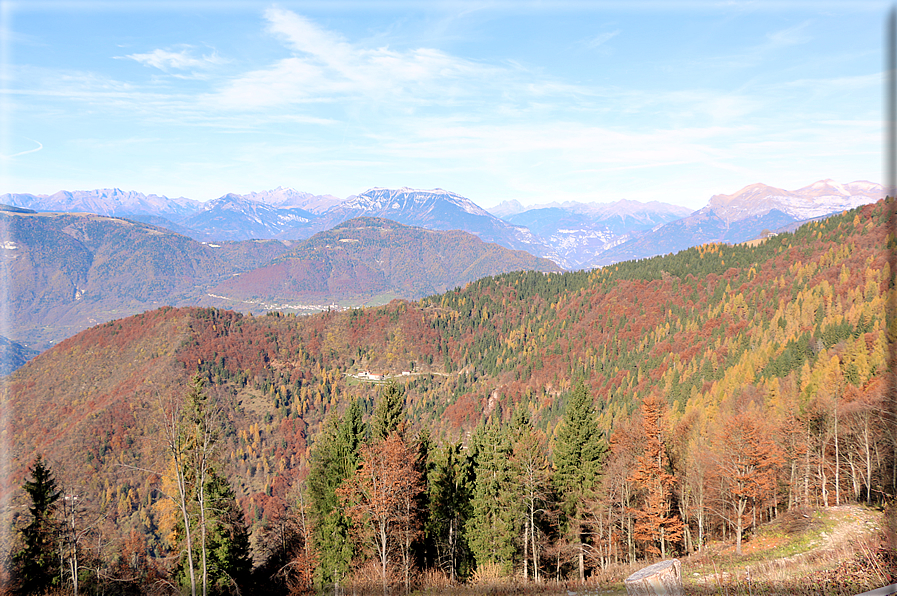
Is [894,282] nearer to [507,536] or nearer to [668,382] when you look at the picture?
[507,536]

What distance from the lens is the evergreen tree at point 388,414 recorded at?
3575cm

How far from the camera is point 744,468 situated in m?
37.2

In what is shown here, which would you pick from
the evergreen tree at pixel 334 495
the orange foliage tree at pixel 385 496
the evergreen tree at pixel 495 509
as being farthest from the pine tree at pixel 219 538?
the evergreen tree at pixel 495 509

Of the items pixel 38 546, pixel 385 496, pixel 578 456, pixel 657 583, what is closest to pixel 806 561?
pixel 657 583

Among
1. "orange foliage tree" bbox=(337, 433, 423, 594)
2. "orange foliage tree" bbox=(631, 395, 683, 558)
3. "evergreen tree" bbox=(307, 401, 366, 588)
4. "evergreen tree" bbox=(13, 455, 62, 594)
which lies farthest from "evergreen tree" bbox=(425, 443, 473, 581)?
"evergreen tree" bbox=(13, 455, 62, 594)

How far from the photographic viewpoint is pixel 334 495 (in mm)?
37219

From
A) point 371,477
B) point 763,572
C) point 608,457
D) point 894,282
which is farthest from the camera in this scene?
point 608,457

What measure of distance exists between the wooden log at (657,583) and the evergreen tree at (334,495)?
26.1m

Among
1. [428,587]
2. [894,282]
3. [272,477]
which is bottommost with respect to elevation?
[272,477]

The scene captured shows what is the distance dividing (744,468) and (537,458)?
1700cm

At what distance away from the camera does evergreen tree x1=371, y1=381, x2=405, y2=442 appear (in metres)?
35.8

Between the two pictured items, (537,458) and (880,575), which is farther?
(537,458)

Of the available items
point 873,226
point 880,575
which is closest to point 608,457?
point 880,575

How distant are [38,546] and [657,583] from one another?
4511 cm
